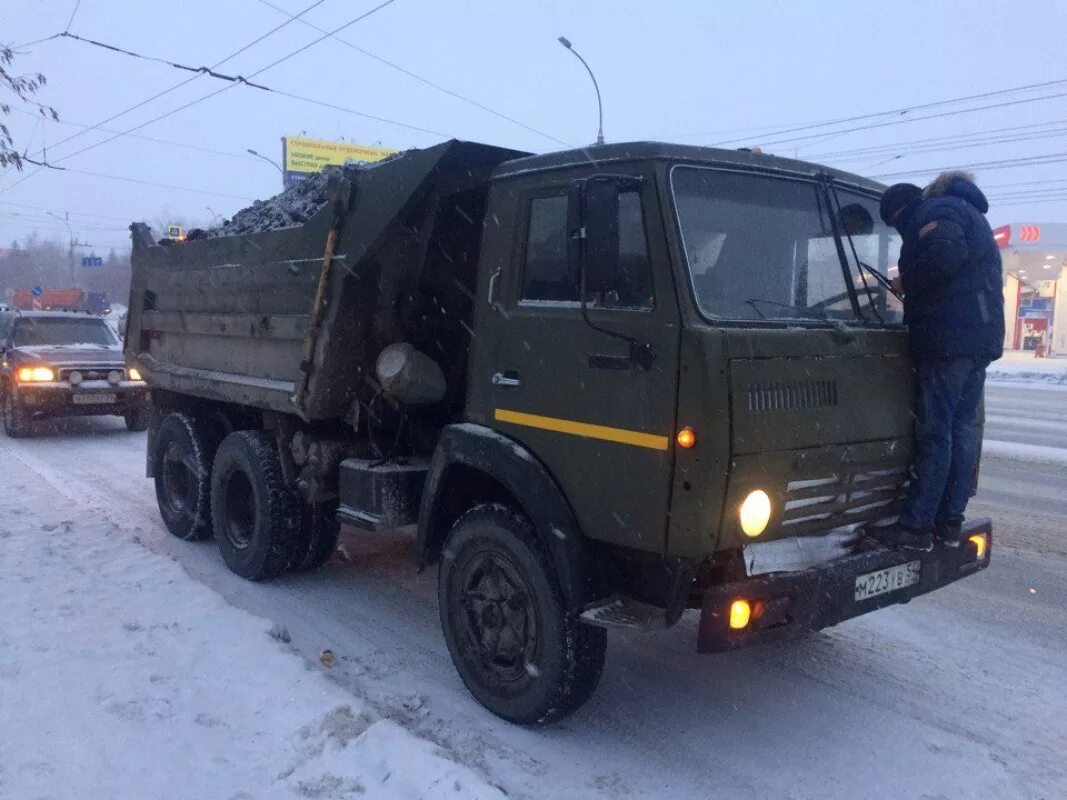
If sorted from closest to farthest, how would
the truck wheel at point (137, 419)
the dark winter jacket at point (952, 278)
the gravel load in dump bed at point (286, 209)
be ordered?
the dark winter jacket at point (952, 278), the gravel load in dump bed at point (286, 209), the truck wheel at point (137, 419)

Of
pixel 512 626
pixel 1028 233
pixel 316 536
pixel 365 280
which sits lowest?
pixel 316 536

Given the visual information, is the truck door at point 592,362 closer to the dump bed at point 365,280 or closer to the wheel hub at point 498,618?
the wheel hub at point 498,618

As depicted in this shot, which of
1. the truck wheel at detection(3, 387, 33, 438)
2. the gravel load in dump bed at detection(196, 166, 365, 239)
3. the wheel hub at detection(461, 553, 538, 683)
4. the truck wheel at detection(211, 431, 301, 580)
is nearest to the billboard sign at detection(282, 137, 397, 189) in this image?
the truck wheel at detection(3, 387, 33, 438)

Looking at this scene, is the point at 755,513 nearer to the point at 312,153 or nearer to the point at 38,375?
the point at 38,375

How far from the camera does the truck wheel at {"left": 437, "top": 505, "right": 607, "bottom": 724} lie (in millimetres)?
3840

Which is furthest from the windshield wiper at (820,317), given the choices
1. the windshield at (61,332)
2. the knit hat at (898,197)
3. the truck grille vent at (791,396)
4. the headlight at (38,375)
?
the windshield at (61,332)

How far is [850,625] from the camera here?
17.5ft

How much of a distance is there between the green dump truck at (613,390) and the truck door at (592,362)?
0.04ft

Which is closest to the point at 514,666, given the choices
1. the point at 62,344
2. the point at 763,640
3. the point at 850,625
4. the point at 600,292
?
the point at 763,640

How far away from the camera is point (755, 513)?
344 centimetres

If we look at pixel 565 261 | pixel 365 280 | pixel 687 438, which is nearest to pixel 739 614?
pixel 687 438

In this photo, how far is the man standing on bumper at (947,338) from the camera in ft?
13.0

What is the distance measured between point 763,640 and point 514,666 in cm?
121

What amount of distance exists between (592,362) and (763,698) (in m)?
2.00
